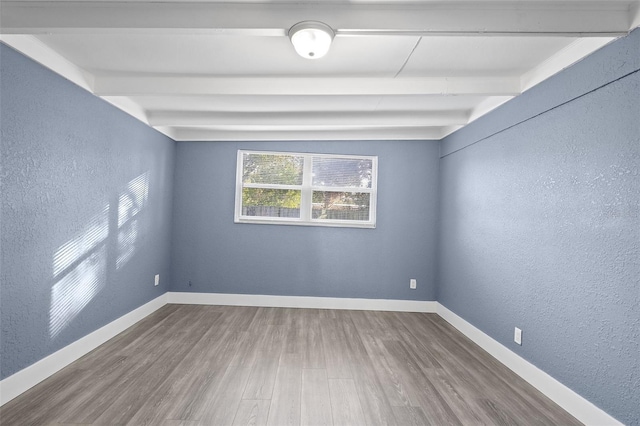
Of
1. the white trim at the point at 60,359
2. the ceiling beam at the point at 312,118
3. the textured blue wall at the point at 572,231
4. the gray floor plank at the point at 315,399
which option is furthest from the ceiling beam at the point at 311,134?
the gray floor plank at the point at 315,399

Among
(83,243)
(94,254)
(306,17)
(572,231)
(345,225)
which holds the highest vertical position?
(306,17)

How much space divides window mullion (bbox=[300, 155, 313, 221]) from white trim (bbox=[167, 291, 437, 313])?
114cm

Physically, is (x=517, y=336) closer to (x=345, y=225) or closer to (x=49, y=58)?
(x=345, y=225)

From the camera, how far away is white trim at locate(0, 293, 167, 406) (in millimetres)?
1992

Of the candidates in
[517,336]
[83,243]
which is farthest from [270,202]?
[517,336]

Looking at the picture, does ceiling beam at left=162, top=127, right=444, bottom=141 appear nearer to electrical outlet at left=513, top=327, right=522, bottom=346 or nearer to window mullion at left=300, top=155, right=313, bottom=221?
window mullion at left=300, top=155, right=313, bottom=221

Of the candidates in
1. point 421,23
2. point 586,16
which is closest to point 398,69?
point 421,23

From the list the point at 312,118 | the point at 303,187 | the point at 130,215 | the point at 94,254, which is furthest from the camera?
the point at 303,187

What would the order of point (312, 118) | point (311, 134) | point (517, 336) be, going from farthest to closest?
point (311, 134) < point (312, 118) < point (517, 336)

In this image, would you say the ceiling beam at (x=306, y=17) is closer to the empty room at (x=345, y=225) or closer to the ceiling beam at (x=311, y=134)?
the empty room at (x=345, y=225)

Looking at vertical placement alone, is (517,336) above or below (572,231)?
below

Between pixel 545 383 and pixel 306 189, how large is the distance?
10.4 ft

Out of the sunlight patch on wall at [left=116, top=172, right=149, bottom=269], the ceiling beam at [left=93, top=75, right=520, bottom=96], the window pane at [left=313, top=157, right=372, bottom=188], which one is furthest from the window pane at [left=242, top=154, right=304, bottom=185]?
the ceiling beam at [left=93, top=75, right=520, bottom=96]

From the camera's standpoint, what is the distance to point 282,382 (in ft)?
7.48
